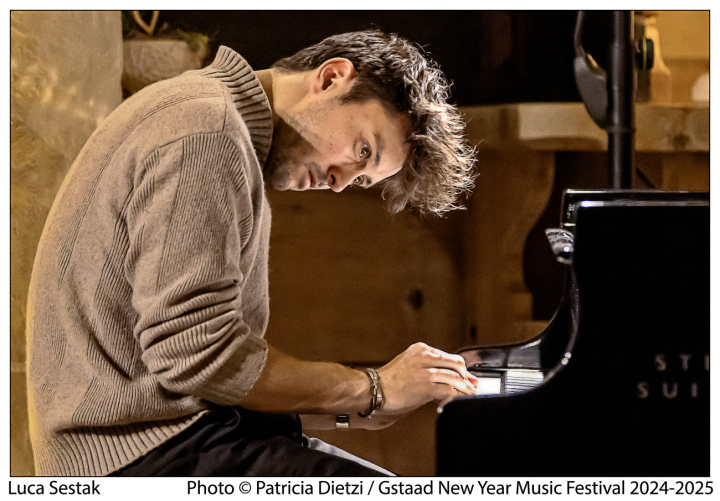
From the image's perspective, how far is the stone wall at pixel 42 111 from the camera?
6.18ft

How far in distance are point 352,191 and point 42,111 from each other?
3.28 ft

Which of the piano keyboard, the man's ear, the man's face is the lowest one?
the piano keyboard

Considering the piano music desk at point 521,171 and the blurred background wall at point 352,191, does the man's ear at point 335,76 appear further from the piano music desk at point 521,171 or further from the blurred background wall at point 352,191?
the piano music desk at point 521,171

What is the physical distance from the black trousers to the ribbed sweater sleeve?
10 cm

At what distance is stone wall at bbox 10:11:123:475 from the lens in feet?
6.18

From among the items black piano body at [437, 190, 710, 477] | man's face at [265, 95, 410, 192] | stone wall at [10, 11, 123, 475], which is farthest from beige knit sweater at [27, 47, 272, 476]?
stone wall at [10, 11, 123, 475]

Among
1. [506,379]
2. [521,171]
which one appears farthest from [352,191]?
[506,379]

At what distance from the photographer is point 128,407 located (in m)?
1.09

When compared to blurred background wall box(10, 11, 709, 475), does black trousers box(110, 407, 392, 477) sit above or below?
below

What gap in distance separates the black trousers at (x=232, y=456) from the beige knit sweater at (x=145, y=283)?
0.08 feet

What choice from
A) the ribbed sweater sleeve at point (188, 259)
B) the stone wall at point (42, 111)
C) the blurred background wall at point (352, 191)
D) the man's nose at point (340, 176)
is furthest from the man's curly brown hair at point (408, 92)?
the stone wall at point (42, 111)

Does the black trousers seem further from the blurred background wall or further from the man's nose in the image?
the blurred background wall

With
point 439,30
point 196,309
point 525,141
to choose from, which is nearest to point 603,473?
point 196,309

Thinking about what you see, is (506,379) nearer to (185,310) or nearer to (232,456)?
(232,456)
